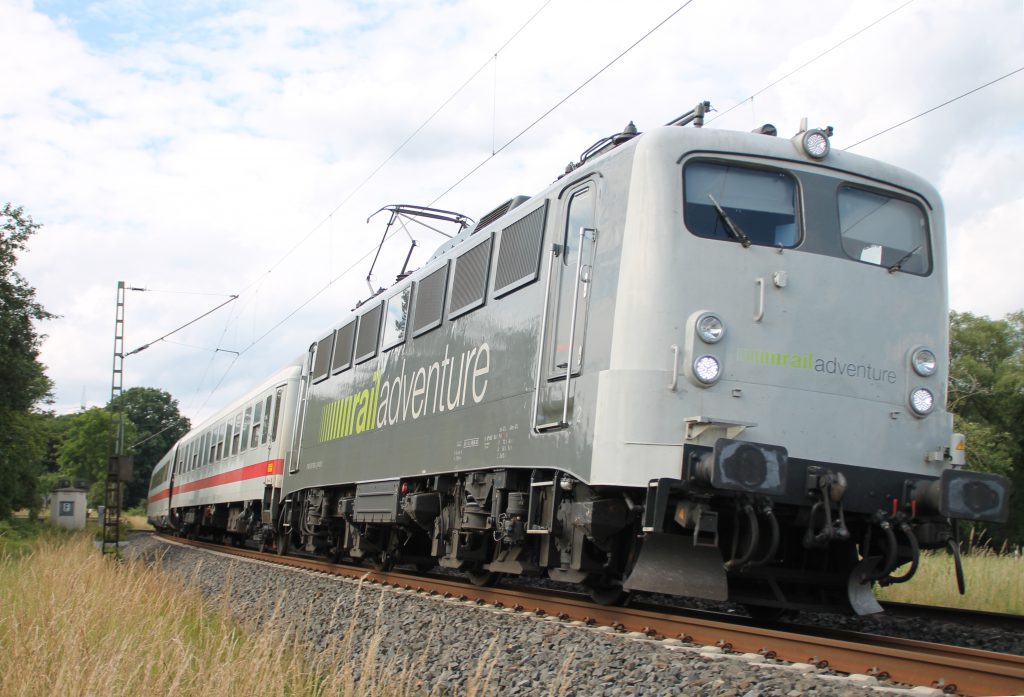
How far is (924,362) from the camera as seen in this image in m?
6.96

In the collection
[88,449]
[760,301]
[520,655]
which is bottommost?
[520,655]

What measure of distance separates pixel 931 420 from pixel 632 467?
86.9 inches

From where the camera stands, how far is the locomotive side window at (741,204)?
6.89m

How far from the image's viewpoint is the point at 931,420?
22.7 feet

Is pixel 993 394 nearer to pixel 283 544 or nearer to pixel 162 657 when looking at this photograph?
pixel 283 544

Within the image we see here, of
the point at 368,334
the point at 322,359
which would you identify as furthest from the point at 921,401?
the point at 322,359

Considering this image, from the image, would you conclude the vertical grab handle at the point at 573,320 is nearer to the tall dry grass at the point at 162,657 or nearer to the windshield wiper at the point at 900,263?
the tall dry grass at the point at 162,657

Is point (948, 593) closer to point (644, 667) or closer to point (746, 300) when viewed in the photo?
point (746, 300)

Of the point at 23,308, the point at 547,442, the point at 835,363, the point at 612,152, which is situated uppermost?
the point at 23,308

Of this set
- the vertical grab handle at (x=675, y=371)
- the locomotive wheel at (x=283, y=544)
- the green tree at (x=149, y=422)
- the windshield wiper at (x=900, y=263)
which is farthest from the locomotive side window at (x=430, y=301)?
the green tree at (x=149, y=422)

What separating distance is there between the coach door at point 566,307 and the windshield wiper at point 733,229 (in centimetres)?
94

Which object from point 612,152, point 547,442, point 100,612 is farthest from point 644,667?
point 100,612

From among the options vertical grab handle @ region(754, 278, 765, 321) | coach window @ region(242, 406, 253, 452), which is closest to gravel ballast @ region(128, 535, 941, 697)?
vertical grab handle @ region(754, 278, 765, 321)

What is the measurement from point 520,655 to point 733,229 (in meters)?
3.18
